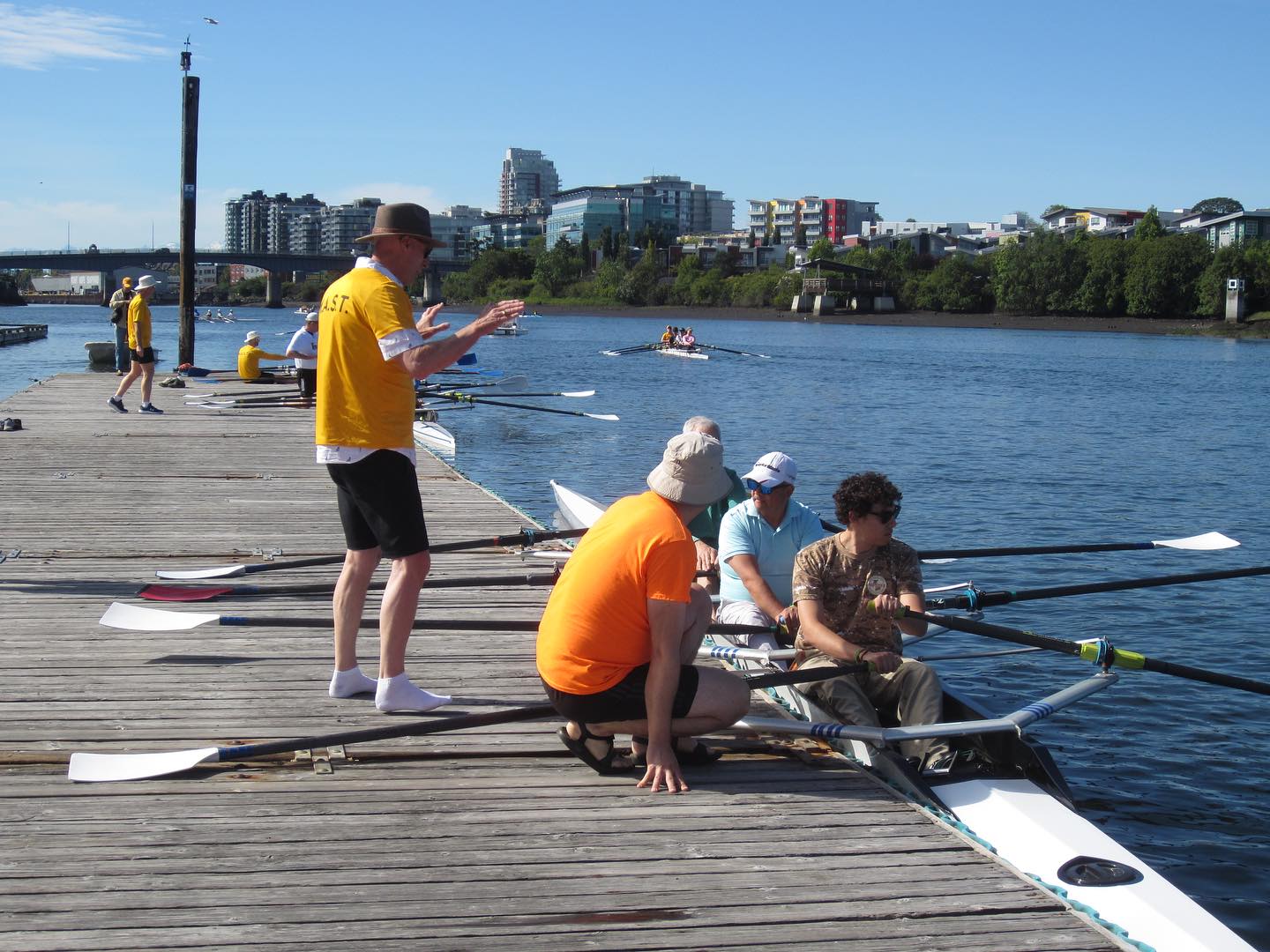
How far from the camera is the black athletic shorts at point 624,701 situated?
5031mm

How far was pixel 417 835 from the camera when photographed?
15.0 ft

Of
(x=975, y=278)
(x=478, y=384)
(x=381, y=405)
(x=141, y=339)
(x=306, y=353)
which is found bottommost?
(x=478, y=384)

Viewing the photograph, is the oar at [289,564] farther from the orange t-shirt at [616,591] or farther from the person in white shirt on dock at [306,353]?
the person in white shirt on dock at [306,353]

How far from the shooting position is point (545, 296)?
16212 centimetres

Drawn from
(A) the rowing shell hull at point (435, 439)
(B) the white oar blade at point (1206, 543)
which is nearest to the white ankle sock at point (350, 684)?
(B) the white oar blade at point (1206, 543)

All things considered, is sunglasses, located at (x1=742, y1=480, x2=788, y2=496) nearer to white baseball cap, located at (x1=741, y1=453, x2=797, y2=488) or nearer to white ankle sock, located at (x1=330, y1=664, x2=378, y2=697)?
white baseball cap, located at (x1=741, y1=453, x2=797, y2=488)

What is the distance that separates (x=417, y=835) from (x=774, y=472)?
3.44m

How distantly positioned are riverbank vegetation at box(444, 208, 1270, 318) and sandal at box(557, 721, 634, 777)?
346 feet

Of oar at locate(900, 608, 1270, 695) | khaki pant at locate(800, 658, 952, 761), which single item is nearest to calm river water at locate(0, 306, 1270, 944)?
oar at locate(900, 608, 1270, 695)

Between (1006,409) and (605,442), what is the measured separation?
17.1 meters

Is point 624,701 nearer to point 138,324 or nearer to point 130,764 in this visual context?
point 130,764

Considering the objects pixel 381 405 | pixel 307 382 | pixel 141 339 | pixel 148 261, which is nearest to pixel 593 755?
pixel 381 405

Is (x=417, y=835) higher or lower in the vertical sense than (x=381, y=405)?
lower

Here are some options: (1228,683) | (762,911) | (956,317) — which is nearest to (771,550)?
(1228,683)
